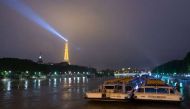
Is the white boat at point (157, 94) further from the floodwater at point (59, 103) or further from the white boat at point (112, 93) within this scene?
the white boat at point (112, 93)

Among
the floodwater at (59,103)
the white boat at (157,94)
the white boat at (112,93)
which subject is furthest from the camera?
the white boat at (112,93)

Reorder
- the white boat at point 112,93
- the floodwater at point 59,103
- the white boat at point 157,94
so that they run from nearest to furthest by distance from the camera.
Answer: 1. the floodwater at point 59,103
2. the white boat at point 157,94
3. the white boat at point 112,93

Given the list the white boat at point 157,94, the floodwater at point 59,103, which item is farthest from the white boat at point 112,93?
the white boat at point 157,94

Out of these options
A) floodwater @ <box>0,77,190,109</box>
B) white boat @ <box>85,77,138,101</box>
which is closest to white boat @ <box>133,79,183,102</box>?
floodwater @ <box>0,77,190,109</box>

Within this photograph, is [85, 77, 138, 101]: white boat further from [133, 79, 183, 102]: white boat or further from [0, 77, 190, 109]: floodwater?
[133, 79, 183, 102]: white boat

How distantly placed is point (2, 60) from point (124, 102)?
575 feet

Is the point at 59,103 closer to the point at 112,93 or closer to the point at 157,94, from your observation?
the point at 112,93

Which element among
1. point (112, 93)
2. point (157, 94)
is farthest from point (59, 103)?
point (157, 94)

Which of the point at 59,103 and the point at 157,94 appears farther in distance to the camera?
the point at 59,103

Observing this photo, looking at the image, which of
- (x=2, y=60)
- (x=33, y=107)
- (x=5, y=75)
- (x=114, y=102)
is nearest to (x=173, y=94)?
(x=114, y=102)

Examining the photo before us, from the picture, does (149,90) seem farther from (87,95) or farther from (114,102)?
(87,95)

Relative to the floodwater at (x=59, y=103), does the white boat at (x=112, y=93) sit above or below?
above

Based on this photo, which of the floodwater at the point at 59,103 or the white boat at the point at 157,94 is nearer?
the floodwater at the point at 59,103

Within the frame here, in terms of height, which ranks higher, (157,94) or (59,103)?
(157,94)
